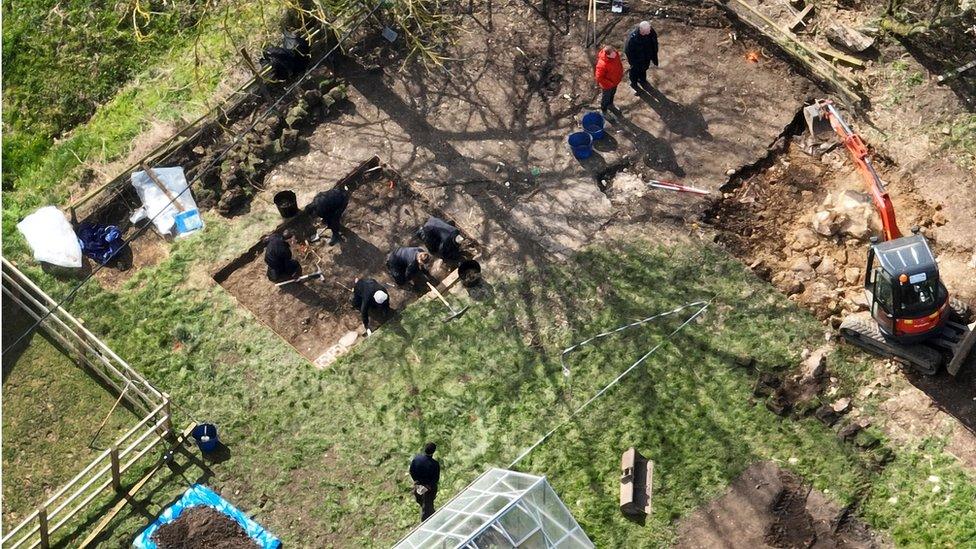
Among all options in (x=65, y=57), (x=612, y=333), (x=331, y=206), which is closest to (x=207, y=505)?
(x=331, y=206)

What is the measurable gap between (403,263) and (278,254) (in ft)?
6.94

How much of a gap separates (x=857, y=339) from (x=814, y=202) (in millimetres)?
2916

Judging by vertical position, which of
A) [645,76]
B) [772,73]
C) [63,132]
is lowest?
[772,73]

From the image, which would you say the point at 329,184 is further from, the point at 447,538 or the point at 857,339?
the point at 857,339

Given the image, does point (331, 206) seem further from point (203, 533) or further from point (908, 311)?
point (908, 311)

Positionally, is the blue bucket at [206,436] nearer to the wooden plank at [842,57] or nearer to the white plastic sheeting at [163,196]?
the white plastic sheeting at [163,196]

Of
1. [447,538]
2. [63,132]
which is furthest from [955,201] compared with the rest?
[63,132]

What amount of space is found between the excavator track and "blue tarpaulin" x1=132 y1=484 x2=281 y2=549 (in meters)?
9.21

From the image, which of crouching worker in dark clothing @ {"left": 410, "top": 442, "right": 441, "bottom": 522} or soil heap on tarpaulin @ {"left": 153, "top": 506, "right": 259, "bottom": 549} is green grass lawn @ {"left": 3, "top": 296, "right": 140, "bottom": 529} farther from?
crouching worker in dark clothing @ {"left": 410, "top": 442, "right": 441, "bottom": 522}

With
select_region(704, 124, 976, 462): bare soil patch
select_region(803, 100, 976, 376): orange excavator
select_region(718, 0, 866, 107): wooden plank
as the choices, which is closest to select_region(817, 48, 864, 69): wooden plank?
select_region(718, 0, 866, 107): wooden plank

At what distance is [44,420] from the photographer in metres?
18.2

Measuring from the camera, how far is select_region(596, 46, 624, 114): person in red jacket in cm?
1959

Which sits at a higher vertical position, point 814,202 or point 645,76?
point 645,76

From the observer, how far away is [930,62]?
66.8 feet
